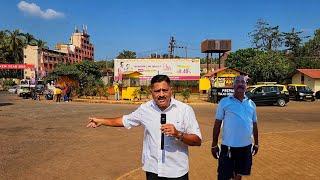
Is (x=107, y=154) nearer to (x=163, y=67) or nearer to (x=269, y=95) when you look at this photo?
(x=269, y=95)

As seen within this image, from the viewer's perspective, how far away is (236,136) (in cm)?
569

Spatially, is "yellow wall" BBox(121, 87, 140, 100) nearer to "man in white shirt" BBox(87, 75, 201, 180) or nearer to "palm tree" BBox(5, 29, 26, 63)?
"man in white shirt" BBox(87, 75, 201, 180)

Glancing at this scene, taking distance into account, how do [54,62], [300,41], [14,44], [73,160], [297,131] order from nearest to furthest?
[73,160]
[297,131]
[300,41]
[14,44]
[54,62]

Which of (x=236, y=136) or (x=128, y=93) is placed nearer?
(x=236, y=136)

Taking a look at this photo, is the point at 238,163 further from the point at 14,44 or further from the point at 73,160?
the point at 14,44

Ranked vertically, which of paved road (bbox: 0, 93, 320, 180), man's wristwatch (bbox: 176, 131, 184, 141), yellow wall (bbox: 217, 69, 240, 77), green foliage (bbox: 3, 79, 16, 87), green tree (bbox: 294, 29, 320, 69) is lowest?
paved road (bbox: 0, 93, 320, 180)

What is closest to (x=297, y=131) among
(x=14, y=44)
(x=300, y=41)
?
(x=300, y=41)

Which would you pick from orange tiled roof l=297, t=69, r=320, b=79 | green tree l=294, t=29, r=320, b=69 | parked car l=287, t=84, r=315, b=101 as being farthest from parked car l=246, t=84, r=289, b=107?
green tree l=294, t=29, r=320, b=69

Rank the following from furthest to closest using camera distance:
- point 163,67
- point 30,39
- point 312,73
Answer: point 30,39 → point 163,67 → point 312,73

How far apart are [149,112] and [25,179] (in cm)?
468

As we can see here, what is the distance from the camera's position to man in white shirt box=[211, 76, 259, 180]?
568 cm

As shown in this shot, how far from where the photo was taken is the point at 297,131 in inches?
625

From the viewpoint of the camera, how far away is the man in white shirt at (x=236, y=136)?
223 inches

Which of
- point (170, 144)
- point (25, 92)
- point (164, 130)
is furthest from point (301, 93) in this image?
point (164, 130)
